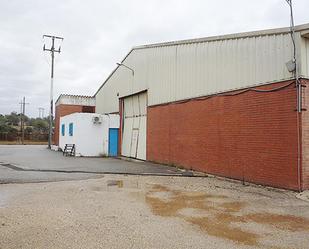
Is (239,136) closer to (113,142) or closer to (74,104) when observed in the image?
(113,142)

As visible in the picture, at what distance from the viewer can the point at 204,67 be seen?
13.7 metres

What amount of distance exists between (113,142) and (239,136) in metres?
12.8

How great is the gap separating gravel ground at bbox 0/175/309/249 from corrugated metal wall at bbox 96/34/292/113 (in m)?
4.01

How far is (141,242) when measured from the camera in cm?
488

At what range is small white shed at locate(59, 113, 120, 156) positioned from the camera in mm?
21797

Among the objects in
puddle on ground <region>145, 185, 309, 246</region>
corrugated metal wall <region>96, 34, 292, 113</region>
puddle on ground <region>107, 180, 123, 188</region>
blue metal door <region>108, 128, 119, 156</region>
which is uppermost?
corrugated metal wall <region>96, 34, 292, 113</region>

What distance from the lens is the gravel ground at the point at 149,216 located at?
4973 millimetres


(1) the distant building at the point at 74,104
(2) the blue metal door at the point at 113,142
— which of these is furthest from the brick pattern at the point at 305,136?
(1) the distant building at the point at 74,104

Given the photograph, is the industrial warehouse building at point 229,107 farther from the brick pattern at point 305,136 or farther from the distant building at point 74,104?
the distant building at point 74,104

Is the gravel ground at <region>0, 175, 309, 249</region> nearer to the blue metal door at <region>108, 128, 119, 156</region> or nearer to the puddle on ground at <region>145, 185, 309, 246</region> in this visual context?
the puddle on ground at <region>145, 185, 309, 246</region>

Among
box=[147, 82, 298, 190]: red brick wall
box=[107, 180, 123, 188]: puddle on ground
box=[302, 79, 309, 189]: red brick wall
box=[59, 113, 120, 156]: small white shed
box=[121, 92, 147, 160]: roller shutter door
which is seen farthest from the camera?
box=[59, 113, 120, 156]: small white shed

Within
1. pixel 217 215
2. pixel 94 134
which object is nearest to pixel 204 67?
pixel 217 215

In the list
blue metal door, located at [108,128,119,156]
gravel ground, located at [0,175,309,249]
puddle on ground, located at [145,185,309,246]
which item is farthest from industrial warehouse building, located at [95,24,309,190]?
blue metal door, located at [108,128,119,156]

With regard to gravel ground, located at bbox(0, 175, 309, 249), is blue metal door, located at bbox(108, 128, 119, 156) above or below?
above
